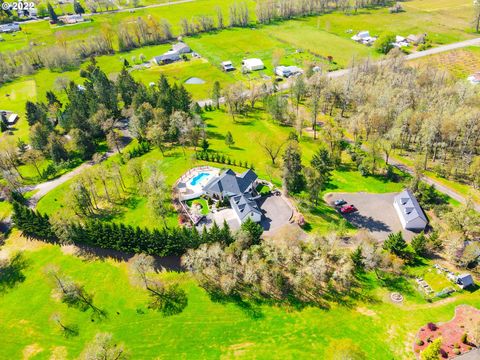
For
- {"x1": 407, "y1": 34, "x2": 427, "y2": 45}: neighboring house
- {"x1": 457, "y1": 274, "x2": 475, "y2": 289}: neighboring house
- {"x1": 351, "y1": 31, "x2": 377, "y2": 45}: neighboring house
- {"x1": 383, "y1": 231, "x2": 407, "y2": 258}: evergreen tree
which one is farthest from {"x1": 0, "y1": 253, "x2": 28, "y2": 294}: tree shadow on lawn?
{"x1": 407, "y1": 34, "x2": 427, "y2": 45}: neighboring house

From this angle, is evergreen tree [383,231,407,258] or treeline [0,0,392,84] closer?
evergreen tree [383,231,407,258]

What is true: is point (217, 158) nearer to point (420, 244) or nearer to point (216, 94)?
point (216, 94)

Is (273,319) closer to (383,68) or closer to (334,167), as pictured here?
(334,167)

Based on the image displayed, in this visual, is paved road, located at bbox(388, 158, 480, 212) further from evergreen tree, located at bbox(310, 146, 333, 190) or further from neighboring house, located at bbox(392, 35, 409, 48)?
neighboring house, located at bbox(392, 35, 409, 48)

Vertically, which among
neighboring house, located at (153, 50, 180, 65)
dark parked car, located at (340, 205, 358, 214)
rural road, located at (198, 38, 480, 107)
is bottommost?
dark parked car, located at (340, 205, 358, 214)

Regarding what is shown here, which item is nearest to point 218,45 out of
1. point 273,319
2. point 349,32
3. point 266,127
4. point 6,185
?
point 349,32

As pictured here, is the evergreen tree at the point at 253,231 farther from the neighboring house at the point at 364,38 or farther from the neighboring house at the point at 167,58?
the neighboring house at the point at 364,38

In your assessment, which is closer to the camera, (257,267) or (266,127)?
(257,267)
